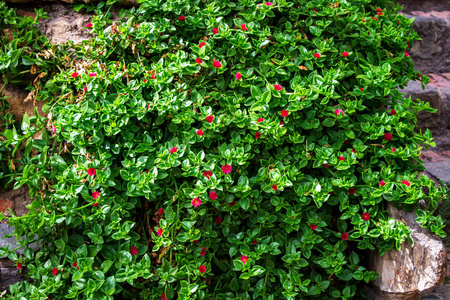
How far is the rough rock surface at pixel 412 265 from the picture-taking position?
1611 mm

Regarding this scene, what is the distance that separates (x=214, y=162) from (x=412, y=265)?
3.08 feet

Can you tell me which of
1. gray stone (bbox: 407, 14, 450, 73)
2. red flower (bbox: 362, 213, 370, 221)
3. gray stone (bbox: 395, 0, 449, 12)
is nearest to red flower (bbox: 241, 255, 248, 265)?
red flower (bbox: 362, 213, 370, 221)

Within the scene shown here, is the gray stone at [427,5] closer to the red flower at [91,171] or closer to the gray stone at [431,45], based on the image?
the gray stone at [431,45]

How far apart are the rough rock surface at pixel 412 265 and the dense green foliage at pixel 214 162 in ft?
0.19

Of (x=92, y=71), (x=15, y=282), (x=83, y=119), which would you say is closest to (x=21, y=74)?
(x=92, y=71)

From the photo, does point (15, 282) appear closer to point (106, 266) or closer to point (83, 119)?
point (106, 266)

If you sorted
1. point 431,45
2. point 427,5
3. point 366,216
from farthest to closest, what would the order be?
point 427,5 → point 431,45 → point 366,216

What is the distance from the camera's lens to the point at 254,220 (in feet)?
5.52

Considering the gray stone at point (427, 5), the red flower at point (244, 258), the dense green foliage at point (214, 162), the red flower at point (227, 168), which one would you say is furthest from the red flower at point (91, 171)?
the gray stone at point (427, 5)

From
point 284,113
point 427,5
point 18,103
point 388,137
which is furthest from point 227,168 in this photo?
point 427,5

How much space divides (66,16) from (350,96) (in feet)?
5.08

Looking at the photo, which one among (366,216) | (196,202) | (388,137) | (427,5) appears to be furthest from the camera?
(427,5)

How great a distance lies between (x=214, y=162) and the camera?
1.64 metres

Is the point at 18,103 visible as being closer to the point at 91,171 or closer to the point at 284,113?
the point at 91,171
